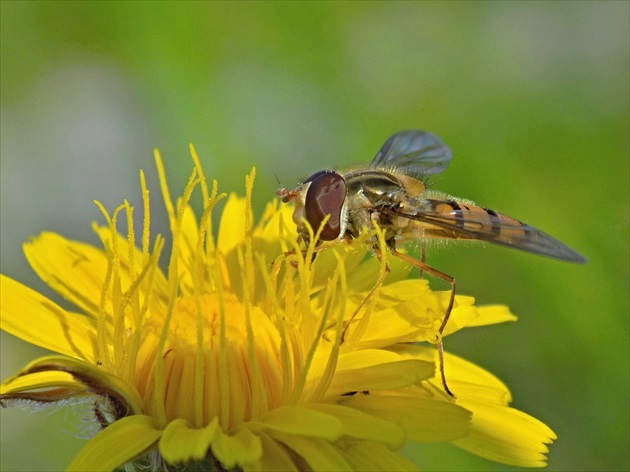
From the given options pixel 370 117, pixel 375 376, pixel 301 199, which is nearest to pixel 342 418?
pixel 375 376

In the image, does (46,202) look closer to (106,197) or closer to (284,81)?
(106,197)

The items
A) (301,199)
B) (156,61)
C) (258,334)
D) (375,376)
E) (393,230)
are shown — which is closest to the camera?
(375,376)

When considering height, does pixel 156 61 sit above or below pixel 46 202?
above

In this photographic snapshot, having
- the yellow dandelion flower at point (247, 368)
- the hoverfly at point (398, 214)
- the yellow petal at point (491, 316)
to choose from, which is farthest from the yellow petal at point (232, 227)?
the yellow petal at point (491, 316)

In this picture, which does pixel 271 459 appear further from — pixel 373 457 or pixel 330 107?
pixel 330 107

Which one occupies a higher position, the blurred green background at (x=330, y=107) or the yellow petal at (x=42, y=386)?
the blurred green background at (x=330, y=107)

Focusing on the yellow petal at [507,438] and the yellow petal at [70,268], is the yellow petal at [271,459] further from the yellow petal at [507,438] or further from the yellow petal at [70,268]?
the yellow petal at [70,268]

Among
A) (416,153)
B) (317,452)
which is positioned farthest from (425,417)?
(416,153)
